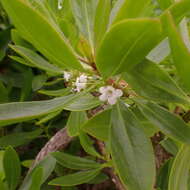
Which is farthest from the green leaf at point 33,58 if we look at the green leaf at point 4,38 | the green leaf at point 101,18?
the green leaf at point 4,38

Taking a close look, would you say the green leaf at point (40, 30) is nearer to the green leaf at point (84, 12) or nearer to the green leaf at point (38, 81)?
the green leaf at point (84, 12)

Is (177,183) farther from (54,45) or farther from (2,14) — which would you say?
(2,14)

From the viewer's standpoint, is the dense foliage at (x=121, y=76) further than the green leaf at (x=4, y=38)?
No

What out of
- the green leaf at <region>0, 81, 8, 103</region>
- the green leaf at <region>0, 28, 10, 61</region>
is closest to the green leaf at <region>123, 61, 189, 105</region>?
the green leaf at <region>0, 81, 8, 103</region>

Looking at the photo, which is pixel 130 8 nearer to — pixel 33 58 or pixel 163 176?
pixel 33 58

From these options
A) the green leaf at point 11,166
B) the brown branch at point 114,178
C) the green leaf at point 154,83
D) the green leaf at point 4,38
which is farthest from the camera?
the green leaf at point 4,38

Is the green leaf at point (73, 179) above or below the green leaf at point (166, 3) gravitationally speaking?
below

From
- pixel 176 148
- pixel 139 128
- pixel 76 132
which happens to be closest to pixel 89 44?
pixel 139 128

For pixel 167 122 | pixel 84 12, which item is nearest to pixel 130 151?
pixel 167 122
